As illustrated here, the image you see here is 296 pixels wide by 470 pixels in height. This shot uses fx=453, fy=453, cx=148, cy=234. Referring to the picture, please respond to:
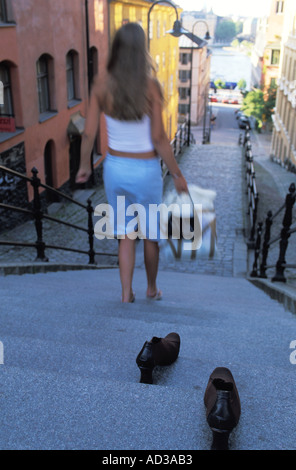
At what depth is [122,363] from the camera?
2.17m

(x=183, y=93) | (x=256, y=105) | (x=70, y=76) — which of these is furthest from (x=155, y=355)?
(x=183, y=93)

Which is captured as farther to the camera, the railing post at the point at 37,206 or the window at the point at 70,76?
the window at the point at 70,76

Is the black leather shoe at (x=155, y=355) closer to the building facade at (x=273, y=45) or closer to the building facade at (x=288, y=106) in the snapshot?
the building facade at (x=288, y=106)

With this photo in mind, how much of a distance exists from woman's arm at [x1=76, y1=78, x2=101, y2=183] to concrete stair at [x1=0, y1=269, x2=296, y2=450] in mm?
940

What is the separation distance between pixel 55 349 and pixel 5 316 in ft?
2.31

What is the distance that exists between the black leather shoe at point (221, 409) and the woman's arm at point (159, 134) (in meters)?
1.37

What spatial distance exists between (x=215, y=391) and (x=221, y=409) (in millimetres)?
142

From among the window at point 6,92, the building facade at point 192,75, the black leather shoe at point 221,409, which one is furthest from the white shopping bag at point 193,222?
the building facade at point 192,75

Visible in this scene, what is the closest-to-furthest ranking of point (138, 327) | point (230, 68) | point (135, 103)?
point (135, 103) < point (138, 327) < point (230, 68)

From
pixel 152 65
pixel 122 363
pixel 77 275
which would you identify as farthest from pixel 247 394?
pixel 77 275

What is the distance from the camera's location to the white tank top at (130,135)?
2611mm

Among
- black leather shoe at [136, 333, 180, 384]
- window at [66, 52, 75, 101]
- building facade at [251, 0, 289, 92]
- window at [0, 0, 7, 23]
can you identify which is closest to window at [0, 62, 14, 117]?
window at [0, 0, 7, 23]

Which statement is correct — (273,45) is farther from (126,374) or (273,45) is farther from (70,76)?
(126,374)

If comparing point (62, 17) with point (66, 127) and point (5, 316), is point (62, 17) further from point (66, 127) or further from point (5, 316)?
point (5, 316)
